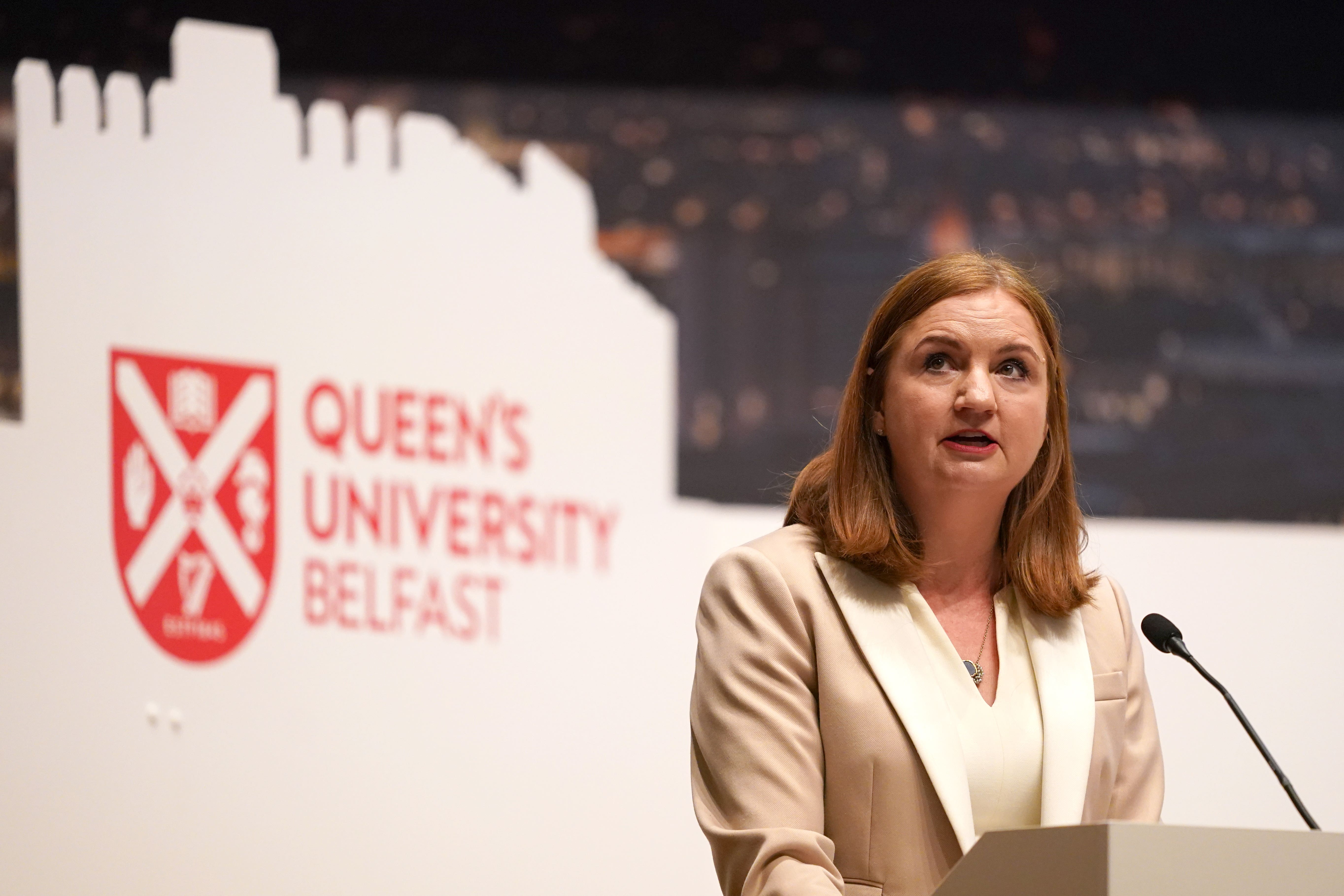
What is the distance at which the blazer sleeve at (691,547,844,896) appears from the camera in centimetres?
164

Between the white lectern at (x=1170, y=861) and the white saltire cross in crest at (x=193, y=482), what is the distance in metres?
2.44

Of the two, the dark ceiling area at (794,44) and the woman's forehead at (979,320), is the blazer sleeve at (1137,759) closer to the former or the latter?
the woman's forehead at (979,320)

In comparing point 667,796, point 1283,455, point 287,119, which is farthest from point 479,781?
point 1283,455

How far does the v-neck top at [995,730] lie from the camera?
1752 mm

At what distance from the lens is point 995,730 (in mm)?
1775

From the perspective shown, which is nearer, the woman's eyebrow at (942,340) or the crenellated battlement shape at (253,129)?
the woman's eyebrow at (942,340)

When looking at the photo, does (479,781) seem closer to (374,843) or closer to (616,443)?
(374,843)

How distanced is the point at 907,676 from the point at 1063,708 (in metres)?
0.21

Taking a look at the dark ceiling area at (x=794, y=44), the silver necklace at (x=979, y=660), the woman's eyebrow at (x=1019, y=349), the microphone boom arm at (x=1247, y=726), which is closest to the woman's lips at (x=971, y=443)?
the woman's eyebrow at (x=1019, y=349)

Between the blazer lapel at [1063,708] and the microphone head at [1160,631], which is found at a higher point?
the microphone head at [1160,631]

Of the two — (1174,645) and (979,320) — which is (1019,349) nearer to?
(979,320)

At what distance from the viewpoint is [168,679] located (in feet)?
11.0

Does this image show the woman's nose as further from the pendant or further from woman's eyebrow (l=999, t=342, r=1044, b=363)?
the pendant

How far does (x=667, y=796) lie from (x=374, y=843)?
699mm
